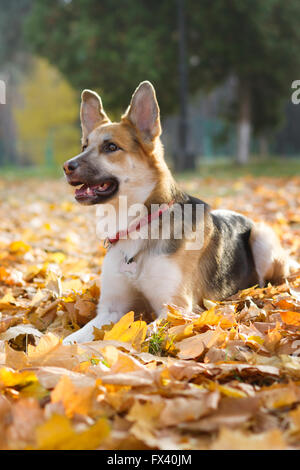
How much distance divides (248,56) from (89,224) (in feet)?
49.1

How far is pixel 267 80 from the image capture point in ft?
70.1

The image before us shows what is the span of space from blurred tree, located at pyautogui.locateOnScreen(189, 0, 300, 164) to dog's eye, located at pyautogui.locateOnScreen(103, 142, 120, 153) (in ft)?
59.4

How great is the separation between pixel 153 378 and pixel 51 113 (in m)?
33.5

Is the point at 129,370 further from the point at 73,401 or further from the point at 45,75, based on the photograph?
the point at 45,75

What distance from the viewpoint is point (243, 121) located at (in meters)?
21.6

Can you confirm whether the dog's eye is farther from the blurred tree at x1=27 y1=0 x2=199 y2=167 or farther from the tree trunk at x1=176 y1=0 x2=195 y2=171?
the blurred tree at x1=27 y1=0 x2=199 y2=167

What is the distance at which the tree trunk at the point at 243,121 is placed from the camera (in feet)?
70.5

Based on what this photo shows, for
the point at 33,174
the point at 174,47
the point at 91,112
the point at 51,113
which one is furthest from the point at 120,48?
the point at 91,112

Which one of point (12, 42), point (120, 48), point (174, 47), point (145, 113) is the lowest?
point (145, 113)

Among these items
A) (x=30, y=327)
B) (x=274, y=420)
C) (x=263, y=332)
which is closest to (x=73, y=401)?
(x=274, y=420)

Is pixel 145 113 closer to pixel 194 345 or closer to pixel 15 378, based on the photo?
pixel 194 345

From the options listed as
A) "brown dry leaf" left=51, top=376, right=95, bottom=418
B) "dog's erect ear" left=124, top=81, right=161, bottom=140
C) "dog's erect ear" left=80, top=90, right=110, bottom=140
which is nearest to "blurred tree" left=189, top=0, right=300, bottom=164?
"dog's erect ear" left=80, top=90, right=110, bottom=140

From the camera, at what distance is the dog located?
11.1 feet

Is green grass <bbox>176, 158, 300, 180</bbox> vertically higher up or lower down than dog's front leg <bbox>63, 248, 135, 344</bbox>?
higher up
